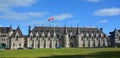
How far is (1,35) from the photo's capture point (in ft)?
586

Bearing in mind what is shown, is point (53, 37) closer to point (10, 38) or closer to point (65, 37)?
point (65, 37)

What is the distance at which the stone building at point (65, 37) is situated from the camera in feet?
609

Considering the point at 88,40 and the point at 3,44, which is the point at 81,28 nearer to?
the point at 88,40

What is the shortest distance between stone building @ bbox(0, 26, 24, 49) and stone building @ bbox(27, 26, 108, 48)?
7.59m

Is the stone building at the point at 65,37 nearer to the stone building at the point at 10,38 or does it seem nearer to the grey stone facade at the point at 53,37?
the grey stone facade at the point at 53,37

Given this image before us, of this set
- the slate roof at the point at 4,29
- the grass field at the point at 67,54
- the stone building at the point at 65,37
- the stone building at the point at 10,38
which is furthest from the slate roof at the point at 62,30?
the grass field at the point at 67,54

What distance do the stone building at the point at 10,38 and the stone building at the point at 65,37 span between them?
24.9 ft

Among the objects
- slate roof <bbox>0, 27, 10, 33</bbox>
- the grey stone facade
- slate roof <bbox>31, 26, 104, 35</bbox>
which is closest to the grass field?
the grey stone facade

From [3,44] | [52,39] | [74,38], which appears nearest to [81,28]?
[74,38]

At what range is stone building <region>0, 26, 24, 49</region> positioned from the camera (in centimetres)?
17550

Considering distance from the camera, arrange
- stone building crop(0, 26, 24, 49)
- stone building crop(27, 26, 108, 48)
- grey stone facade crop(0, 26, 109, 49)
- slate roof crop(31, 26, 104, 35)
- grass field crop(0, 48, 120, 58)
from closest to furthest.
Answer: grass field crop(0, 48, 120, 58)
stone building crop(0, 26, 24, 49)
grey stone facade crop(0, 26, 109, 49)
stone building crop(27, 26, 108, 48)
slate roof crop(31, 26, 104, 35)

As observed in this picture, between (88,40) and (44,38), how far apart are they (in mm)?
30662

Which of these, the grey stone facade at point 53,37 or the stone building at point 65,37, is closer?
the grey stone facade at point 53,37

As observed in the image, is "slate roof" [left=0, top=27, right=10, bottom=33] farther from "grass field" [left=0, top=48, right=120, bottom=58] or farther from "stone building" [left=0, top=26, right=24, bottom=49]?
"grass field" [left=0, top=48, right=120, bottom=58]
